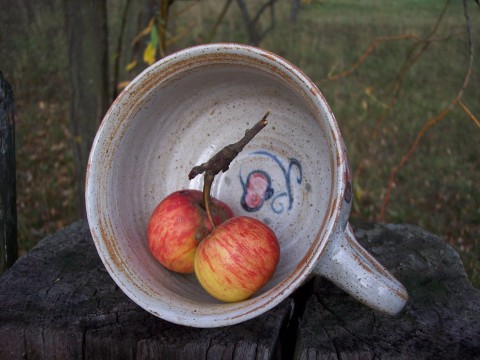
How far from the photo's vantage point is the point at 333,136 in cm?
113

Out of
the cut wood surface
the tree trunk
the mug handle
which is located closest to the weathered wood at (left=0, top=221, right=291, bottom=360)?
the cut wood surface

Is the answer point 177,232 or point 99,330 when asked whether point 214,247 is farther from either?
point 99,330

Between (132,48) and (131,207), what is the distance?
5.08 feet

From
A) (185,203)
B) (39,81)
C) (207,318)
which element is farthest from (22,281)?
(39,81)

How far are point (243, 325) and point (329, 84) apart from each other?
3803 mm

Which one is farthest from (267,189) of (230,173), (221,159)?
(221,159)

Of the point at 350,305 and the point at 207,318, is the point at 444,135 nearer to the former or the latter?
the point at 350,305

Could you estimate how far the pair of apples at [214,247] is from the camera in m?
1.20

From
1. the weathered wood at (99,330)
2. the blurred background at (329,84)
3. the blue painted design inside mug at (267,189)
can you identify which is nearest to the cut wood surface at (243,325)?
the weathered wood at (99,330)

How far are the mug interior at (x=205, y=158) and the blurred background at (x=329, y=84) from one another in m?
0.66

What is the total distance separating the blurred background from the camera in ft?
8.68

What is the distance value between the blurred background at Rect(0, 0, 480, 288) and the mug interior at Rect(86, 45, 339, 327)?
657mm

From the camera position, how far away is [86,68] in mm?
2652

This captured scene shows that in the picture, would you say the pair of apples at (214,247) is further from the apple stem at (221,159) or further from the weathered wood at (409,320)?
the weathered wood at (409,320)
